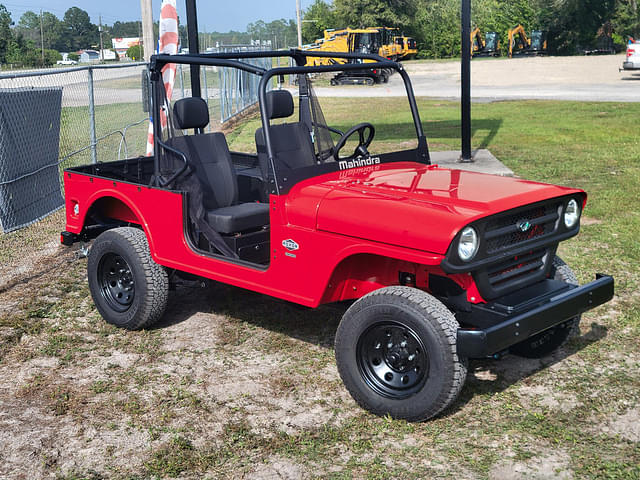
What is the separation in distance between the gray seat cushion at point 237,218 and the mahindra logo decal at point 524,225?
1.80m

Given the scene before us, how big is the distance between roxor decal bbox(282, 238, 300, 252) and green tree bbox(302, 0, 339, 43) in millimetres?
77251

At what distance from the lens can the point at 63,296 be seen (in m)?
6.41

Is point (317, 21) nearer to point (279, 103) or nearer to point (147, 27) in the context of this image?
point (147, 27)

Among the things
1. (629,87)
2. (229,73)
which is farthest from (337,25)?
(229,73)

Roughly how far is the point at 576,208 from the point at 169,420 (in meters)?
2.63

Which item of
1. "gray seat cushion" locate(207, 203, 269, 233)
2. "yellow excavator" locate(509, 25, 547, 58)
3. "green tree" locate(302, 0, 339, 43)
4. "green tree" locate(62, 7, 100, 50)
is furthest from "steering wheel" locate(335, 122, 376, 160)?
"green tree" locate(62, 7, 100, 50)

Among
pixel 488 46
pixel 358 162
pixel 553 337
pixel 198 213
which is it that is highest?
pixel 488 46

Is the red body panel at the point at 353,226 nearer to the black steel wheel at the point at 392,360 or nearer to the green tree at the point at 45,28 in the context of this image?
the black steel wheel at the point at 392,360

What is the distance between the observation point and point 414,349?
4105mm

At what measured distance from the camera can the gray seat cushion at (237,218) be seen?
5.14 m

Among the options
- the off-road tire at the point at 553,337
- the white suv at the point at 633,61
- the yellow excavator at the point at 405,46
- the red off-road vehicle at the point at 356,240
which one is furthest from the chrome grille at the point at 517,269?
the yellow excavator at the point at 405,46

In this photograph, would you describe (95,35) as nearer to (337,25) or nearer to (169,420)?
(337,25)

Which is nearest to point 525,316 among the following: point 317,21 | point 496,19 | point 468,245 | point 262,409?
point 468,245

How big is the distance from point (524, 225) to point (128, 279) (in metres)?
2.91
